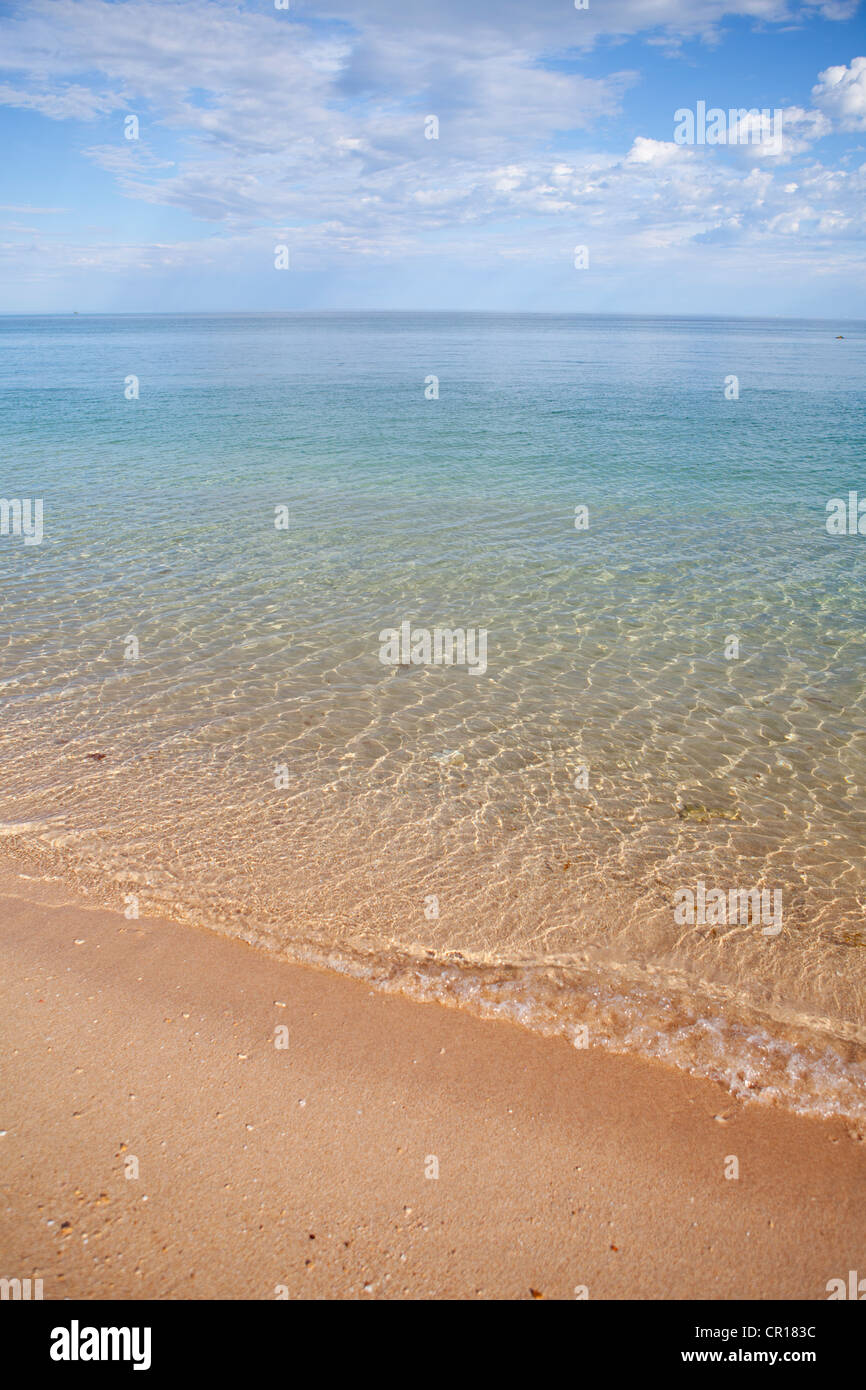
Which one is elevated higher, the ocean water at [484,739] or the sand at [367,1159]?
the ocean water at [484,739]

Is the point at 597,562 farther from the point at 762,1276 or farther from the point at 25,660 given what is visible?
the point at 762,1276

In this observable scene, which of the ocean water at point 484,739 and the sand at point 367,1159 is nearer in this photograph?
the sand at point 367,1159

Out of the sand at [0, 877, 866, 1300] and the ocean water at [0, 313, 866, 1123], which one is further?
the ocean water at [0, 313, 866, 1123]

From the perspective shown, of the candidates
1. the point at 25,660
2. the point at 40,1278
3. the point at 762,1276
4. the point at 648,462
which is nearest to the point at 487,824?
the point at 762,1276

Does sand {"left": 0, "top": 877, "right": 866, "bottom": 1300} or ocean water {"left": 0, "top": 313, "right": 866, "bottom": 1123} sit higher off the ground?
ocean water {"left": 0, "top": 313, "right": 866, "bottom": 1123}

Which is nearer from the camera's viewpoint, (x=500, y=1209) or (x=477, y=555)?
(x=500, y=1209)
